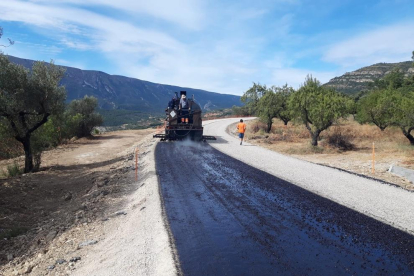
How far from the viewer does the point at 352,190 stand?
944cm

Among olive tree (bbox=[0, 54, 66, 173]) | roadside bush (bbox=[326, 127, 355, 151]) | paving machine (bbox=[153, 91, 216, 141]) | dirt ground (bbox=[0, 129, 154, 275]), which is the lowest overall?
dirt ground (bbox=[0, 129, 154, 275])

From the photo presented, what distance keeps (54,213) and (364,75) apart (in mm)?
113467

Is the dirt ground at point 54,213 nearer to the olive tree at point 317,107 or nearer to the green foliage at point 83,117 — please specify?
the olive tree at point 317,107

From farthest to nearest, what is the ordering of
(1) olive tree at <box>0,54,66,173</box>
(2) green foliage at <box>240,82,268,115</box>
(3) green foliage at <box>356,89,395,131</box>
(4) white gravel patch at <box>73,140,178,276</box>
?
(2) green foliage at <box>240,82,268,115</box>, (3) green foliage at <box>356,89,395,131</box>, (1) olive tree at <box>0,54,66,173</box>, (4) white gravel patch at <box>73,140,178,276</box>

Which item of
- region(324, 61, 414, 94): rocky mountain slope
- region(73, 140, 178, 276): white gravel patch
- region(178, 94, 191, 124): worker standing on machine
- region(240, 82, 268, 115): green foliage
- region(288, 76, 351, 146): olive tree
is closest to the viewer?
region(73, 140, 178, 276): white gravel patch

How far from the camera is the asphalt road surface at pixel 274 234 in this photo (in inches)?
193

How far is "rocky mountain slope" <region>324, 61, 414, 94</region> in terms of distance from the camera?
300ft

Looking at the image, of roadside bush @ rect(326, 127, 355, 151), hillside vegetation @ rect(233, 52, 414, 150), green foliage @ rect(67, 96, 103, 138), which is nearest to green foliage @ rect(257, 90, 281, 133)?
hillside vegetation @ rect(233, 52, 414, 150)

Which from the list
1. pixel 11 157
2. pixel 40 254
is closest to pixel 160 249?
pixel 40 254

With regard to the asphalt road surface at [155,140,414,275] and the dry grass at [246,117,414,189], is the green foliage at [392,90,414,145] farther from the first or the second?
the asphalt road surface at [155,140,414,275]

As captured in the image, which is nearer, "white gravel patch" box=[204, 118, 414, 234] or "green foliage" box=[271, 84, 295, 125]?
"white gravel patch" box=[204, 118, 414, 234]

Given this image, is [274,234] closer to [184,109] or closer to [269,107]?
[184,109]

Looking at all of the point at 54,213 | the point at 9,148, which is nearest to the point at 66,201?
the point at 54,213

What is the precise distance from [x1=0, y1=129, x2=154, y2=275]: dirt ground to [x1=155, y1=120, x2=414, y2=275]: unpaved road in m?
1.95
